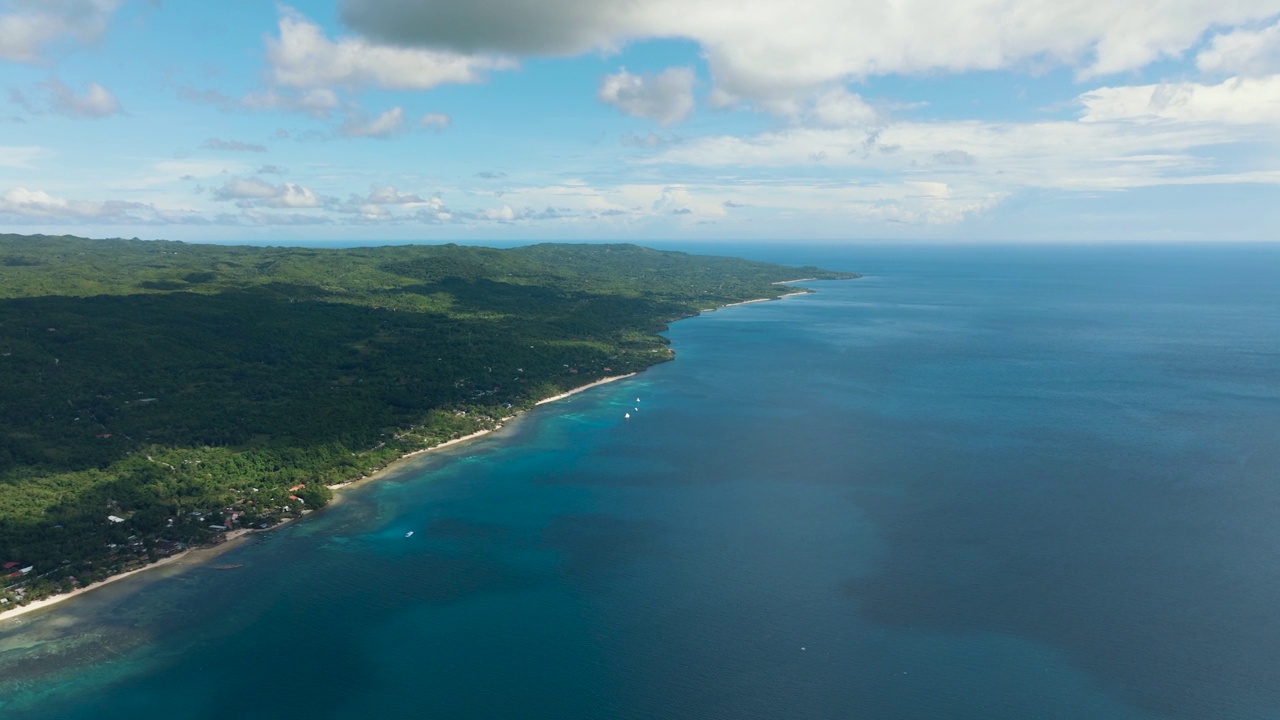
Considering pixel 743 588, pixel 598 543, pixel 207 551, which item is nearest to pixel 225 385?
pixel 207 551

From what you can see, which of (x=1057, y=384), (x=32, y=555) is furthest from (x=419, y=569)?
(x=1057, y=384)

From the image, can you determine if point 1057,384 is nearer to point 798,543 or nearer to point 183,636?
point 798,543

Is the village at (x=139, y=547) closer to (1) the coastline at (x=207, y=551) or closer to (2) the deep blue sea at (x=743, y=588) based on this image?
(1) the coastline at (x=207, y=551)

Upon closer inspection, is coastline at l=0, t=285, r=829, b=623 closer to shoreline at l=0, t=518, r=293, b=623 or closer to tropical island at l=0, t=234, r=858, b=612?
shoreline at l=0, t=518, r=293, b=623


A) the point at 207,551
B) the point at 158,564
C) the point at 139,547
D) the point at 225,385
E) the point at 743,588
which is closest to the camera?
the point at 743,588

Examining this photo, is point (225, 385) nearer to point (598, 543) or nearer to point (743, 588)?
point (598, 543)
